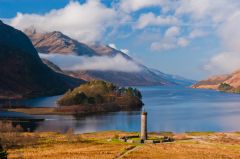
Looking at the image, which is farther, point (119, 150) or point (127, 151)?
point (119, 150)

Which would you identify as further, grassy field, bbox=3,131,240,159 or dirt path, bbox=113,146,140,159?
grassy field, bbox=3,131,240,159

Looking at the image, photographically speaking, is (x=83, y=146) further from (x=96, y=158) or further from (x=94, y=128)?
(x=94, y=128)

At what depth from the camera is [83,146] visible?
99875 millimetres

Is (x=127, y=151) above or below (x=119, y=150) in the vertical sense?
below

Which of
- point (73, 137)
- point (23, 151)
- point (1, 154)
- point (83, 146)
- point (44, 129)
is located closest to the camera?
point (1, 154)

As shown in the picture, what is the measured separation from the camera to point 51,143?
106 meters

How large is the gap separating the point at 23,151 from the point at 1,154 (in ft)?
102

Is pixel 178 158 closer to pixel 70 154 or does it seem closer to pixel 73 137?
pixel 70 154

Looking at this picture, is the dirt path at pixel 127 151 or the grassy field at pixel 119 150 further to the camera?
the grassy field at pixel 119 150

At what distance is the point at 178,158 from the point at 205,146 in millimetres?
20674

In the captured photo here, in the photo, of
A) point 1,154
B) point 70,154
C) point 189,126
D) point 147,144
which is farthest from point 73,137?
point 189,126

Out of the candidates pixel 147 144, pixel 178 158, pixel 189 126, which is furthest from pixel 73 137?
pixel 189 126

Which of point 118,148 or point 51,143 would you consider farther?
point 51,143

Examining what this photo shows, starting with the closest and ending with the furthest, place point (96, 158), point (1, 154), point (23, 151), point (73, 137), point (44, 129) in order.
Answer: point (1, 154), point (96, 158), point (23, 151), point (73, 137), point (44, 129)
